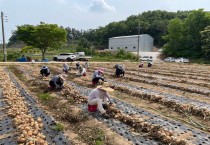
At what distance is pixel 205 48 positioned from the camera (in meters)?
46.0

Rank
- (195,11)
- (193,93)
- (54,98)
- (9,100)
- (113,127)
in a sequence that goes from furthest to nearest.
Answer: (195,11)
(193,93)
(54,98)
(9,100)
(113,127)

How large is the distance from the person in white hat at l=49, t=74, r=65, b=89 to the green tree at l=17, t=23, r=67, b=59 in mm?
28435

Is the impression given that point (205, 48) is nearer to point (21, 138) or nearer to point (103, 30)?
point (21, 138)

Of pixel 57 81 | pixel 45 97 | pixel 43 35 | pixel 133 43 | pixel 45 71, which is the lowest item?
pixel 45 97

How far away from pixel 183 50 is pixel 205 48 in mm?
6704

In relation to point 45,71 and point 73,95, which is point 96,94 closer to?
point 73,95

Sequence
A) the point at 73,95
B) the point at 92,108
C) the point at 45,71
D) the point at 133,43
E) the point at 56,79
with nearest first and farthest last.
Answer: the point at 92,108
the point at 73,95
the point at 56,79
the point at 45,71
the point at 133,43

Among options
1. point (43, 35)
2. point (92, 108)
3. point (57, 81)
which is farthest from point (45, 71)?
point (43, 35)

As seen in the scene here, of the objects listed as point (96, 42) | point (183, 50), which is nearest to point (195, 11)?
point (183, 50)

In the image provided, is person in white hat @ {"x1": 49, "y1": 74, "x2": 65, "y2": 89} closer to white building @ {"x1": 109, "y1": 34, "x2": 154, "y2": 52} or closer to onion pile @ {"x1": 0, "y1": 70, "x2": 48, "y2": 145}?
onion pile @ {"x1": 0, "y1": 70, "x2": 48, "y2": 145}

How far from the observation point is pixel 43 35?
127ft

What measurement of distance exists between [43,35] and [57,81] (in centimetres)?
2876

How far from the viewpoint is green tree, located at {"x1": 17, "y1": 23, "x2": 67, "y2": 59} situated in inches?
1518

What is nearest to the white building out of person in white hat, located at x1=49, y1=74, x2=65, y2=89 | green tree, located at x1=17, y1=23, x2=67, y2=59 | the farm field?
green tree, located at x1=17, y1=23, x2=67, y2=59
